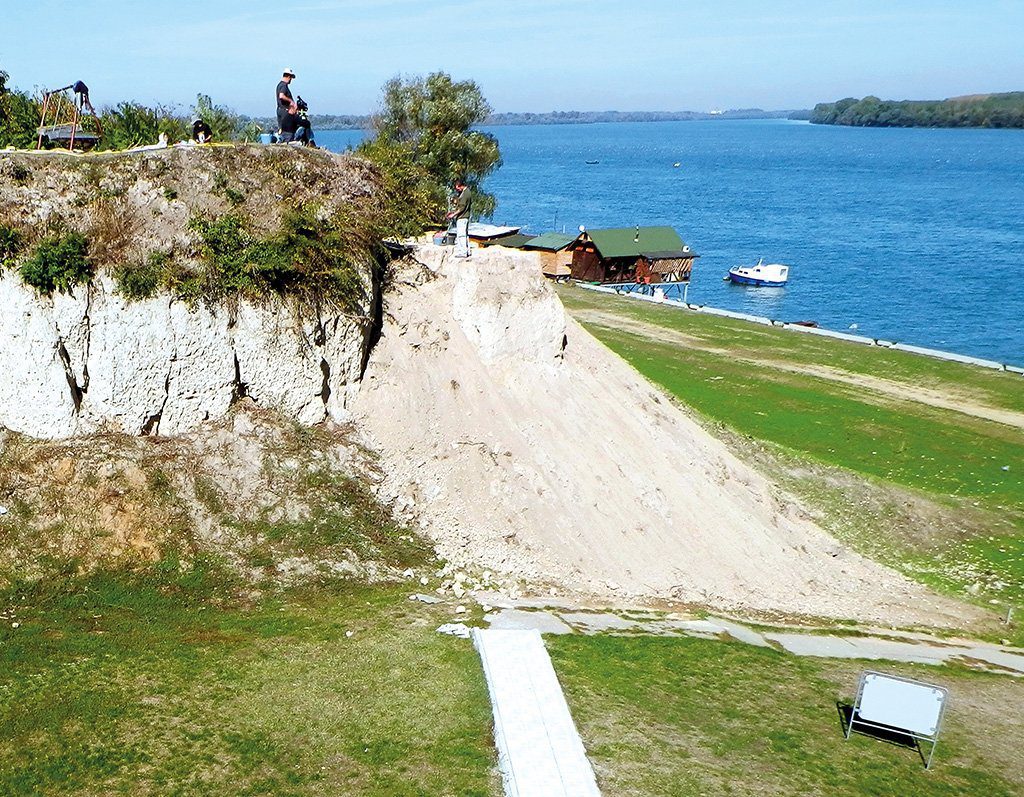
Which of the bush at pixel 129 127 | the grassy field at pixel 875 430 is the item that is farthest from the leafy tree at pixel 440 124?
the bush at pixel 129 127

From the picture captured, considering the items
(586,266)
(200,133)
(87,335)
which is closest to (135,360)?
(87,335)

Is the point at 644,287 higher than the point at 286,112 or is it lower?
lower

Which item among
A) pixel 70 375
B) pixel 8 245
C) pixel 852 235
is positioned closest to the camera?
pixel 8 245

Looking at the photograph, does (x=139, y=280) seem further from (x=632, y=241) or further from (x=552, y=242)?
(x=632, y=241)

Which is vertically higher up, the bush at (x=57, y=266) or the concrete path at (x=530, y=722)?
the bush at (x=57, y=266)

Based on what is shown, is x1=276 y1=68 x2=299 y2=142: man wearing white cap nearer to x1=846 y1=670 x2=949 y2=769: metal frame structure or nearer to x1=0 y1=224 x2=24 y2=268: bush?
x1=0 y1=224 x2=24 y2=268: bush

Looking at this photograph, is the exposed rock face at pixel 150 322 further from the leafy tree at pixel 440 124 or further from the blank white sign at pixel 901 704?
the leafy tree at pixel 440 124

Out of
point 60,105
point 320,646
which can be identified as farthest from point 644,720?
point 60,105
